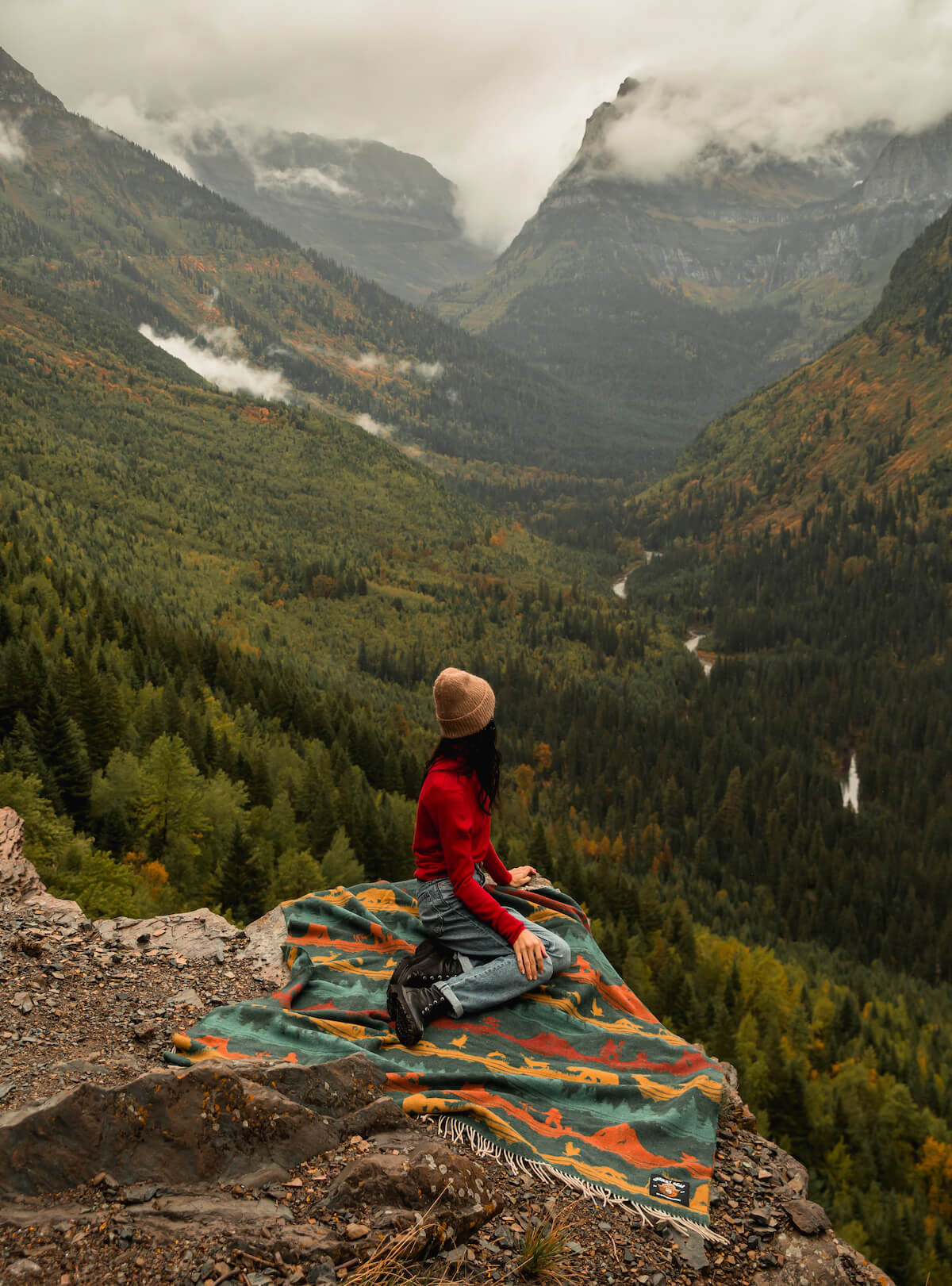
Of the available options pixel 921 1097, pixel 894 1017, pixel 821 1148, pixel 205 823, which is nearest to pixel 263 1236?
pixel 205 823

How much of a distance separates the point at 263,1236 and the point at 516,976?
562cm

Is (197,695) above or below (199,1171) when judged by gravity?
below

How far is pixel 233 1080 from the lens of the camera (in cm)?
961

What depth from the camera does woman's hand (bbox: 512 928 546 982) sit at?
42.3 feet

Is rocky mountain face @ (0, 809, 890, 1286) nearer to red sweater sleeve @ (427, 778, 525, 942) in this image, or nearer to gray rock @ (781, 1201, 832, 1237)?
gray rock @ (781, 1201, 832, 1237)

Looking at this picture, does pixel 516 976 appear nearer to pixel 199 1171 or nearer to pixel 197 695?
pixel 199 1171

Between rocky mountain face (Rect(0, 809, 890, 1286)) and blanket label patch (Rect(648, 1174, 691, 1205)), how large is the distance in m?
0.31

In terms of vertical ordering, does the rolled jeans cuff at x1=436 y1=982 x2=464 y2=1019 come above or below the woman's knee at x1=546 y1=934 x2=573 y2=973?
below

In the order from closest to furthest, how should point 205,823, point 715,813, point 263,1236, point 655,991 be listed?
point 263,1236 < point 205,823 < point 655,991 < point 715,813

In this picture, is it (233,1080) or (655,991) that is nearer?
(233,1080)

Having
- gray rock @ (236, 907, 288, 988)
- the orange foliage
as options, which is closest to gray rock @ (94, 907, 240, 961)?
gray rock @ (236, 907, 288, 988)

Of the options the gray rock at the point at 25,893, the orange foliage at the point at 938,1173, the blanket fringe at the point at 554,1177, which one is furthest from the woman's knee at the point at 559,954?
the orange foliage at the point at 938,1173

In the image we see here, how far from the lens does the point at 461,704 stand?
513 inches

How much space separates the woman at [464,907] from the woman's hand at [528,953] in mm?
12
